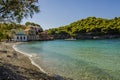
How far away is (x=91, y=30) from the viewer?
143000 mm

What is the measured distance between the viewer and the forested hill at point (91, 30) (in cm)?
13855

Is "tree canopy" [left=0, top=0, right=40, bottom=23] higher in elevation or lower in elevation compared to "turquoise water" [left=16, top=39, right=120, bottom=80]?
higher

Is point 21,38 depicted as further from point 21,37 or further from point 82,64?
point 82,64

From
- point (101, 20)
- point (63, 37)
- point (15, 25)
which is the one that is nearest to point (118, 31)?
point (101, 20)

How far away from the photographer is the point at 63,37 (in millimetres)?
148500

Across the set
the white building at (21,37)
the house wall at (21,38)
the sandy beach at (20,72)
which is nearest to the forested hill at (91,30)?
the house wall at (21,38)

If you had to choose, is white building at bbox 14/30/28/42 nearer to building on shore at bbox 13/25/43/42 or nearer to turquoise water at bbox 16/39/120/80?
building on shore at bbox 13/25/43/42

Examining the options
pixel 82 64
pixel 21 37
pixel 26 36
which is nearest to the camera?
pixel 82 64

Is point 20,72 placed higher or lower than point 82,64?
higher

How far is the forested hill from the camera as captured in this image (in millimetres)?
138550

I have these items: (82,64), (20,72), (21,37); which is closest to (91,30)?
(21,37)

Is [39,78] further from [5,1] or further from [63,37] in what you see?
[63,37]

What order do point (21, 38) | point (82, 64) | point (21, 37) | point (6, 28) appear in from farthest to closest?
1. point (21, 37)
2. point (21, 38)
3. point (82, 64)
4. point (6, 28)

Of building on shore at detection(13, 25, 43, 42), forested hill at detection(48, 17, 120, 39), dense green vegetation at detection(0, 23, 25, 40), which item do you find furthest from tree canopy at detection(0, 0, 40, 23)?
forested hill at detection(48, 17, 120, 39)
